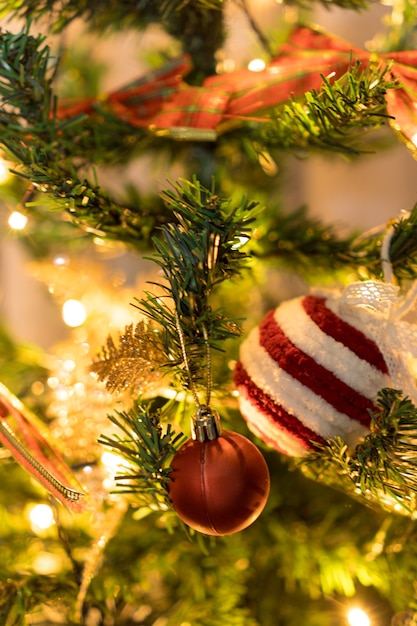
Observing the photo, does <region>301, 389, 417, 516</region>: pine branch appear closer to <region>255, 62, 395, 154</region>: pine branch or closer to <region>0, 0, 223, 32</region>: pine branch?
<region>255, 62, 395, 154</region>: pine branch

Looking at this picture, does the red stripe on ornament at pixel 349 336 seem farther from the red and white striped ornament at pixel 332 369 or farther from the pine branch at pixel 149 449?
the pine branch at pixel 149 449

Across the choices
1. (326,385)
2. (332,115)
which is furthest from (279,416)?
(332,115)

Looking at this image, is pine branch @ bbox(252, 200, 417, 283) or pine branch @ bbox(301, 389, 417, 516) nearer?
pine branch @ bbox(301, 389, 417, 516)

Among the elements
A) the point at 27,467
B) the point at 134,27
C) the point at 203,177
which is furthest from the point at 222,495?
the point at 134,27

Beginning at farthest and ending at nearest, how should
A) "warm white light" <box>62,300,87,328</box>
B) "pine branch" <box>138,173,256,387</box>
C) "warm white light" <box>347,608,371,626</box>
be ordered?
"warm white light" <box>62,300,87,328</box>
"warm white light" <box>347,608,371,626</box>
"pine branch" <box>138,173,256,387</box>

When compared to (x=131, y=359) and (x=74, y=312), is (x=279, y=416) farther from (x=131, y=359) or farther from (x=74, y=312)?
(x=74, y=312)

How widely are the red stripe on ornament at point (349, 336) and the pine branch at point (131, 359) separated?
0.11 meters

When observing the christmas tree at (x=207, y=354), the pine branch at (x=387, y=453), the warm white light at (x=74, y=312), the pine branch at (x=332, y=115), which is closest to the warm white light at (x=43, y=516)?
the christmas tree at (x=207, y=354)

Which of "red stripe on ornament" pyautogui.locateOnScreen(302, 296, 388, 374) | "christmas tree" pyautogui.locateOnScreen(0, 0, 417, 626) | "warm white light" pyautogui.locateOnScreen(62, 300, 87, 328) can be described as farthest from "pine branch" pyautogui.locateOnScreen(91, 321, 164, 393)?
"warm white light" pyautogui.locateOnScreen(62, 300, 87, 328)

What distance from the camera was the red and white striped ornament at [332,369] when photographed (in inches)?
13.6

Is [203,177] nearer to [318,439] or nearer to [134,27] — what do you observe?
[134,27]

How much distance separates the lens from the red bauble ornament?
31 centimetres

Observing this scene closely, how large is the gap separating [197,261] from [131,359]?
0.08 metres

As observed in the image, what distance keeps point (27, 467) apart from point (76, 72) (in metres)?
0.59
